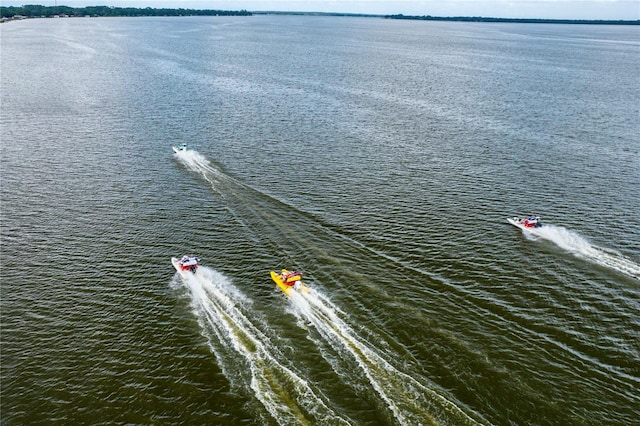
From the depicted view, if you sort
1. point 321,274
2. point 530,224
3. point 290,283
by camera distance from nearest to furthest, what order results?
point 290,283
point 321,274
point 530,224

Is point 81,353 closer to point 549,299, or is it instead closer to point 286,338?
point 286,338

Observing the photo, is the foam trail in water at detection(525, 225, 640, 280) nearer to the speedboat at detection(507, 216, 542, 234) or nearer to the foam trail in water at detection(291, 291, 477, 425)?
the speedboat at detection(507, 216, 542, 234)

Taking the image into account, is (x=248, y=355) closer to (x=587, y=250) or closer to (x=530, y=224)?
(x=530, y=224)

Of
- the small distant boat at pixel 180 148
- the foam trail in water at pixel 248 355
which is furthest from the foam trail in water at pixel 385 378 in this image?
the small distant boat at pixel 180 148

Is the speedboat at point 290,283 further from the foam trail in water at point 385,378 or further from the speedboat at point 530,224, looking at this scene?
the speedboat at point 530,224

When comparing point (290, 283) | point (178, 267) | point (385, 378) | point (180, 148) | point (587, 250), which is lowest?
point (385, 378)

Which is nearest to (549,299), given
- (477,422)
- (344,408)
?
(477,422)

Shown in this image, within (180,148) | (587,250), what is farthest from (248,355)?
(180,148)
